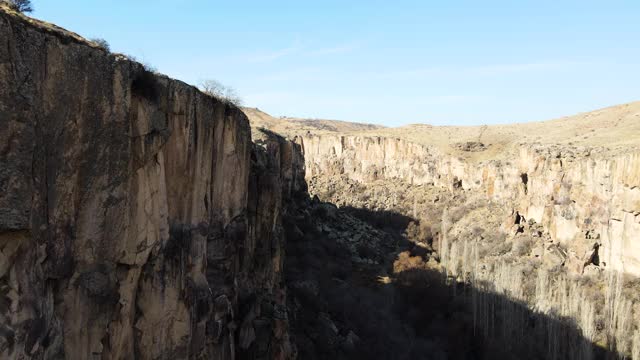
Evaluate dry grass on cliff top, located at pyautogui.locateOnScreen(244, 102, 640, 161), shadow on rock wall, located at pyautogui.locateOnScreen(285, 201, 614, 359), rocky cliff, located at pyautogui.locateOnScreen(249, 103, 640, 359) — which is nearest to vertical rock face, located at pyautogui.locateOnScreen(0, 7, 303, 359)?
shadow on rock wall, located at pyautogui.locateOnScreen(285, 201, 614, 359)

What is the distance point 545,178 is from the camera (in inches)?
1932

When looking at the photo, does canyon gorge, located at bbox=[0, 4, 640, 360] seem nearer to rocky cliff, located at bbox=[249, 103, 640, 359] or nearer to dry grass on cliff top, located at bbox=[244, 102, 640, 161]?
rocky cliff, located at bbox=[249, 103, 640, 359]

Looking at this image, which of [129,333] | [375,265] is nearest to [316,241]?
[375,265]

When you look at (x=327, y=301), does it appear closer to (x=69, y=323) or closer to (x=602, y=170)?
(x=69, y=323)

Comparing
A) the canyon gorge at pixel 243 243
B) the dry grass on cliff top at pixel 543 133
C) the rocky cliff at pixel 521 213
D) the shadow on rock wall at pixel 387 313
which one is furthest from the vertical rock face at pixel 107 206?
the dry grass on cliff top at pixel 543 133

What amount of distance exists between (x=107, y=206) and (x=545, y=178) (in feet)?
153

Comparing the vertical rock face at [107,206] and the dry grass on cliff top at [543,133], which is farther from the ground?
the dry grass on cliff top at [543,133]

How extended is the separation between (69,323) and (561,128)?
240ft

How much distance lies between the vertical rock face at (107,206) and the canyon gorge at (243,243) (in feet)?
0.11

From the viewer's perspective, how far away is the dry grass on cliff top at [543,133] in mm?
52812

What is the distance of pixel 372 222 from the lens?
5994cm

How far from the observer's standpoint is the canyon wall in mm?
38219

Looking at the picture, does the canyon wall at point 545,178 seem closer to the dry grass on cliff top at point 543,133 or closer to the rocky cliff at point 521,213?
the rocky cliff at point 521,213

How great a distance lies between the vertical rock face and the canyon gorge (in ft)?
0.11
